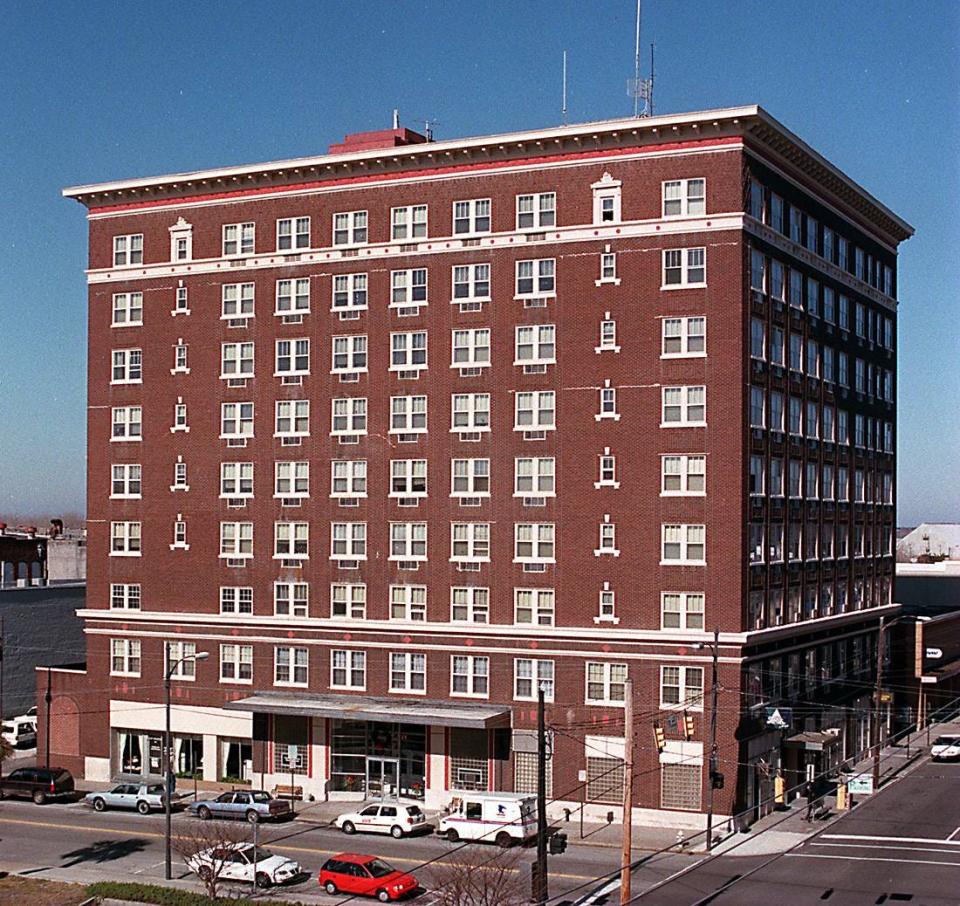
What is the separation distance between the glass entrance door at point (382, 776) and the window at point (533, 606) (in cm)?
956

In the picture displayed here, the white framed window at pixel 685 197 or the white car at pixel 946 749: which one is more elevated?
the white framed window at pixel 685 197

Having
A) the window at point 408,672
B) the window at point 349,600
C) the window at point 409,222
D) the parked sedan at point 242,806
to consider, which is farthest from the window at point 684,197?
the parked sedan at point 242,806

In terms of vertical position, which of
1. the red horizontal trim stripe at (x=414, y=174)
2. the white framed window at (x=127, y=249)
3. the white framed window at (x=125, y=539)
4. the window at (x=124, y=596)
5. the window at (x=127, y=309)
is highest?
the red horizontal trim stripe at (x=414, y=174)

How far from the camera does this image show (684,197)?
64.6 meters

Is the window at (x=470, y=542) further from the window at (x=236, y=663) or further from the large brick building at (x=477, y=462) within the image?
the window at (x=236, y=663)

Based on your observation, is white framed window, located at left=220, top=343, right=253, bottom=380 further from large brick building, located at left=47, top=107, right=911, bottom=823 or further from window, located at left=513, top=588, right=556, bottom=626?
window, located at left=513, top=588, right=556, bottom=626

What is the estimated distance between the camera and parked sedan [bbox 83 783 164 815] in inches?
2687

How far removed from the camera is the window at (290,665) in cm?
7125

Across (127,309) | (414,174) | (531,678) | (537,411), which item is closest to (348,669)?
(531,678)

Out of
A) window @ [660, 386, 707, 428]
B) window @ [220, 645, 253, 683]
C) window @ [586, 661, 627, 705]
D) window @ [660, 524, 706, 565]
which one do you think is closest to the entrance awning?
window @ [220, 645, 253, 683]

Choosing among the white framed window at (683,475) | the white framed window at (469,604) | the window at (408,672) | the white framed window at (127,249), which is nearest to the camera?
the white framed window at (683,475)

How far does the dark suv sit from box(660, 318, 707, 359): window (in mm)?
37298

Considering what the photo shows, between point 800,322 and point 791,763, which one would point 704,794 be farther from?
point 800,322

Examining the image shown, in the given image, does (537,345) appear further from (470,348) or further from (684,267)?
(684,267)
